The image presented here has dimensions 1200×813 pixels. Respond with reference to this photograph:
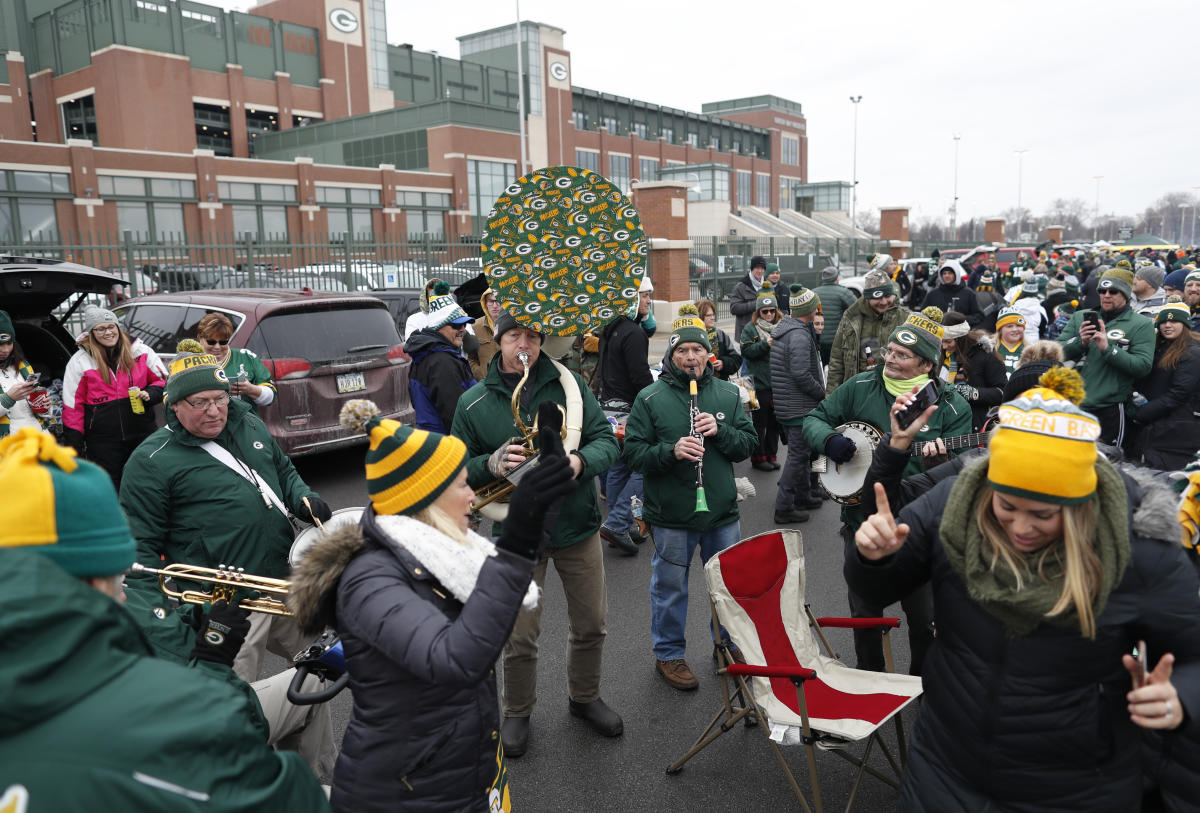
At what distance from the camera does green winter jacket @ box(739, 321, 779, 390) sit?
8.00 meters

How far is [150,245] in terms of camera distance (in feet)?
40.5

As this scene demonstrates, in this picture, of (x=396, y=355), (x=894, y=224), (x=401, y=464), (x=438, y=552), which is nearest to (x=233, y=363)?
(x=396, y=355)

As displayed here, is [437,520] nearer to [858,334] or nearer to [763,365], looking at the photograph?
[858,334]

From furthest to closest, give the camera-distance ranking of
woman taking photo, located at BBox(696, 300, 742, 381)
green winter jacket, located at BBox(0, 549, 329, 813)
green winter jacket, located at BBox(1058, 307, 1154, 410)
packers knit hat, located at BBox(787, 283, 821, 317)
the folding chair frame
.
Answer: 1. woman taking photo, located at BBox(696, 300, 742, 381)
2. packers knit hat, located at BBox(787, 283, 821, 317)
3. green winter jacket, located at BBox(1058, 307, 1154, 410)
4. the folding chair frame
5. green winter jacket, located at BBox(0, 549, 329, 813)

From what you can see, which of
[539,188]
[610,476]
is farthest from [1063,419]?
[610,476]

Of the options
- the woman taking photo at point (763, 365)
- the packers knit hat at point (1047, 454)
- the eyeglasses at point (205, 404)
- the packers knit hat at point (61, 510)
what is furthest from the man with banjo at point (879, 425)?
the woman taking photo at point (763, 365)

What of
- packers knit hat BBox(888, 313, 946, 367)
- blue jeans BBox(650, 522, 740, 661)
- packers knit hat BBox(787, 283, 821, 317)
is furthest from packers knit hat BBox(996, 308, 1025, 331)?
blue jeans BBox(650, 522, 740, 661)

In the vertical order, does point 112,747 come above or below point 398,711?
above

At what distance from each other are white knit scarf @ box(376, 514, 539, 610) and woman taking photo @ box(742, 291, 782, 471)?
599cm

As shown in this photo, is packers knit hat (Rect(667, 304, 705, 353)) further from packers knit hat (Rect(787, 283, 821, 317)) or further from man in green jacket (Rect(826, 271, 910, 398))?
packers knit hat (Rect(787, 283, 821, 317))

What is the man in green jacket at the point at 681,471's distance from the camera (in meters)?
4.31

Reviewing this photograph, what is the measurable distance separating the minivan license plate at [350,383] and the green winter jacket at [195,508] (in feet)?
14.4

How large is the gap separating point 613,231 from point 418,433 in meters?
1.86

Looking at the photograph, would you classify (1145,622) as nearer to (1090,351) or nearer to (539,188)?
(539,188)
